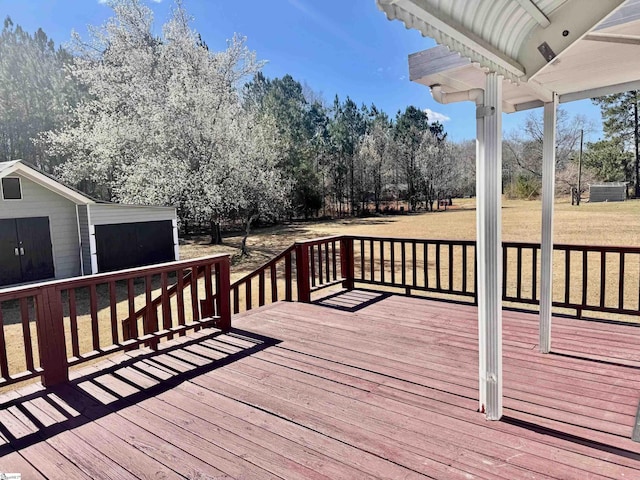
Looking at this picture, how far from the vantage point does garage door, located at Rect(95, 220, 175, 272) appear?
10.4 meters

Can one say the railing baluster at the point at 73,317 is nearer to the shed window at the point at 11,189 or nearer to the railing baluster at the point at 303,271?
the railing baluster at the point at 303,271

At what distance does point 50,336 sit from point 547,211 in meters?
3.61

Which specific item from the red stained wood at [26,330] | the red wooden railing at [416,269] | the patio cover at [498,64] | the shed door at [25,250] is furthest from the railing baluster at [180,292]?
the shed door at [25,250]

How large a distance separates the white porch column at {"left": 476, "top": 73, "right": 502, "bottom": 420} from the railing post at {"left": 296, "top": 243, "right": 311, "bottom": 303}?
109 inches

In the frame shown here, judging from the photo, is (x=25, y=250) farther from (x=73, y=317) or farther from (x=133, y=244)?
(x=73, y=317)

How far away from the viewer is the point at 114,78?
13758 millimetres

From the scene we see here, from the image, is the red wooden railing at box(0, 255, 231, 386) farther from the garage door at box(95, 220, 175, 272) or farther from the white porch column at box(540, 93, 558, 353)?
the garage door at box(95, 220, 175, 272)

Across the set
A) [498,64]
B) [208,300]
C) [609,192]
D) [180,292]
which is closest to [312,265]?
[208,300]

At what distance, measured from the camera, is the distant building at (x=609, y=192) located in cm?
1948

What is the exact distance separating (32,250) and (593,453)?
11.3m

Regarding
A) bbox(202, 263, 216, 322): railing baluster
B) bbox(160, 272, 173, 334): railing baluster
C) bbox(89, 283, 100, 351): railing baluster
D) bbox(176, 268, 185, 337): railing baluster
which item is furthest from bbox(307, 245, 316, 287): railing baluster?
bbox(89, 283, 100, 351): railing baluster

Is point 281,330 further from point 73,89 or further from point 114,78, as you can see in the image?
point 73,89

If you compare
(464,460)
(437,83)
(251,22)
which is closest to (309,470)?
(464,460)

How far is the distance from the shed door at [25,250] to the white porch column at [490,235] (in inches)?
422
